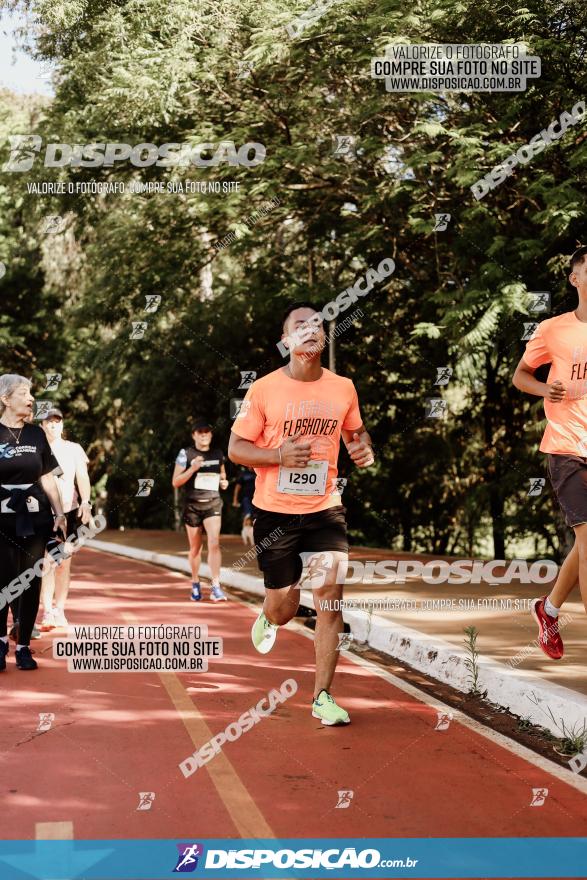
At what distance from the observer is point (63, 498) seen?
10812 millimetres

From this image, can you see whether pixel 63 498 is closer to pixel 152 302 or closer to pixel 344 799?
pixel 344 799

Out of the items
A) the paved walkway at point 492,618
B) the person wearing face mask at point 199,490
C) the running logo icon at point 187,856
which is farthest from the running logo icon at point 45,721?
the person wearing face mask at point 199,490

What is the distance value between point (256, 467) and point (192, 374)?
19.1 m

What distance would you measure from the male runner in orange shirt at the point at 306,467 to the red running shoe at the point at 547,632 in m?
1.60

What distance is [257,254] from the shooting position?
21.3m

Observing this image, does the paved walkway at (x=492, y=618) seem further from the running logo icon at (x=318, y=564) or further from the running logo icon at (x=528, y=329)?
the running logo icon at (x=528, y=329)

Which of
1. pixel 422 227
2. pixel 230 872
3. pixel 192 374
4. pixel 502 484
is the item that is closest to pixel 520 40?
pixel 422 227

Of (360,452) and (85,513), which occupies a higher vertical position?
(360,452)

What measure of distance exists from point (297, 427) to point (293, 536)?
2.12 feet

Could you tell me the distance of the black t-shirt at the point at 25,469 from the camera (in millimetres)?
8445

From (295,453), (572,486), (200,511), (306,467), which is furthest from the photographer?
(200,511)

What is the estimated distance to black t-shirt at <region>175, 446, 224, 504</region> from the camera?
1299 centimetres

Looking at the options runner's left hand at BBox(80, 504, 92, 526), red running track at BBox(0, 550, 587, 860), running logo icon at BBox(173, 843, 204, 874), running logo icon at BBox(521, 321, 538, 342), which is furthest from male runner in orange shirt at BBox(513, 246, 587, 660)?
running logo icon at BBox(521, 321, 538, 342)

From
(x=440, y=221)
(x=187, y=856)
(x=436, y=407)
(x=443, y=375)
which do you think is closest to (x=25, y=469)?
(x=187, y=856)
